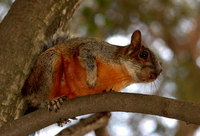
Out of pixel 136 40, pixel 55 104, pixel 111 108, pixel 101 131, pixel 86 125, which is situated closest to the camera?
pixel 111 108

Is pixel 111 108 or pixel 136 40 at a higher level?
pixel 136 40

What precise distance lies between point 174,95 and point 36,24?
7.14 ft

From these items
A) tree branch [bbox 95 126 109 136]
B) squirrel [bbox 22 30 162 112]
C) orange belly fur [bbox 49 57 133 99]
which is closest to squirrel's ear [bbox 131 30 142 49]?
squirrel [bbox 22 30 162 112]

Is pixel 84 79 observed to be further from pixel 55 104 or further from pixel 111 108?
pixel 111 108

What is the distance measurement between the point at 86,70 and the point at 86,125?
45 cm

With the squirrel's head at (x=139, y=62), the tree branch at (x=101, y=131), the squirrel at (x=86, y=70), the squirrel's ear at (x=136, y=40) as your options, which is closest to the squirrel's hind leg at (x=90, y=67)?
the squirrel at (x=86, y=70)

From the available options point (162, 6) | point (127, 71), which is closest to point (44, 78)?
point (127, 71)

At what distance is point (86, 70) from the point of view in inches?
98.9

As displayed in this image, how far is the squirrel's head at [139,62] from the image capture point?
2416mm

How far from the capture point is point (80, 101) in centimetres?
201

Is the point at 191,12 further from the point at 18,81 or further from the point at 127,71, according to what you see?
the point at 18,81

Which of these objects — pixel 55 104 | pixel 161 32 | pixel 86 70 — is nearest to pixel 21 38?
pixel 86 70

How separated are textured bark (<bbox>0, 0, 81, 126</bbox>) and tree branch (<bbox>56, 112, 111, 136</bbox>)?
0.42m

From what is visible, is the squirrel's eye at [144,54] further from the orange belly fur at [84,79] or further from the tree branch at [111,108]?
the tree branch at [111,108]
